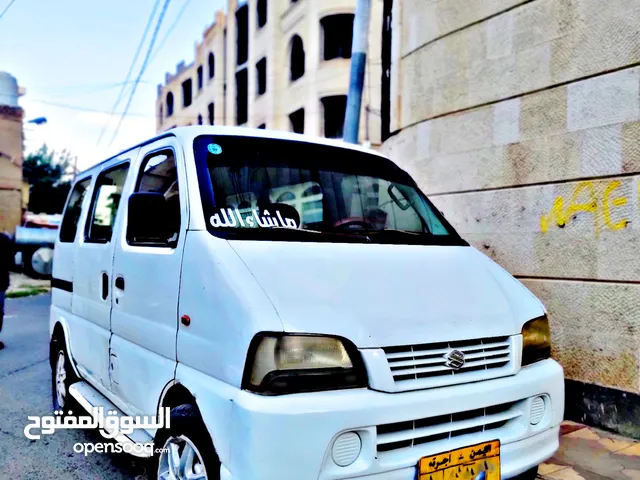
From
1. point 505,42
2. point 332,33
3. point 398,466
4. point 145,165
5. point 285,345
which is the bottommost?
point 398,466

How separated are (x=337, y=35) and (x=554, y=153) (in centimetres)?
1482

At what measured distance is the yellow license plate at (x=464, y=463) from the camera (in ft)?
6.95

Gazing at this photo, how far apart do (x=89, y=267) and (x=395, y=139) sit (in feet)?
13.2

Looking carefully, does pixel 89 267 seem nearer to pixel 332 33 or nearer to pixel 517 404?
pixel 517 404

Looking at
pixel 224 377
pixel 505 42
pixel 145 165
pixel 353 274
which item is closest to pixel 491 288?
pixel 353 274

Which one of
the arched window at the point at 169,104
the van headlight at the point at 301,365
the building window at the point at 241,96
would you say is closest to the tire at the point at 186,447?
the van headlight at the point at 301,365

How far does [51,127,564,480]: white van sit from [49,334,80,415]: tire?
899mm

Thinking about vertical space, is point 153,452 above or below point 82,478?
above

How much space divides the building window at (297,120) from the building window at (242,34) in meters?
6.10

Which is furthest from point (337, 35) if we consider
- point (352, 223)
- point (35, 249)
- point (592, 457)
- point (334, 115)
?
point (592, 457)

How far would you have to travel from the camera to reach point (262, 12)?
2266cm

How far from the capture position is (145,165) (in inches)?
134

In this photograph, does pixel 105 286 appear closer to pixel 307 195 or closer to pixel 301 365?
pixel 307 195

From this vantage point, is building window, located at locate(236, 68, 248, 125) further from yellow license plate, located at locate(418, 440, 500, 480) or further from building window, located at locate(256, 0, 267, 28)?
yellow license plate, located at locate(418, 440, 500, 480)
